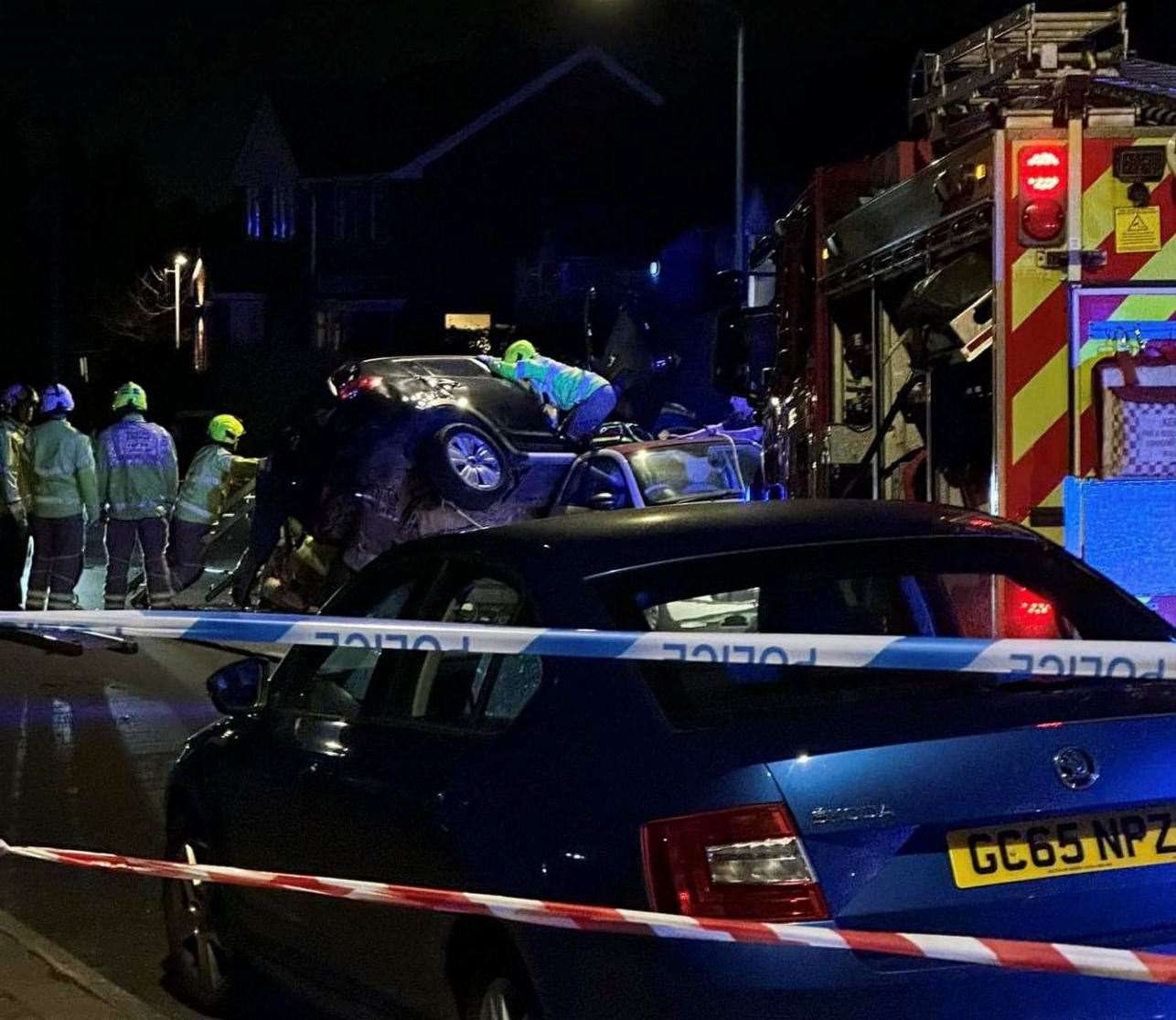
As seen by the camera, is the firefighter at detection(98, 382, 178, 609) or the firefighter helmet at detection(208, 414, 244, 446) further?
the firefighter helmet at detection(208, 414, 244, 446)

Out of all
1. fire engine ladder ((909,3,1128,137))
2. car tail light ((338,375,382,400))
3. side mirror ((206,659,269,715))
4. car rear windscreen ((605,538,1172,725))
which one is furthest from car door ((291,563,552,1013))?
car tail light ((338,375,382,400))

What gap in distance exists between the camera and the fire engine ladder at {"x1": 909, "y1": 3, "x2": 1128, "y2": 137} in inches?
303

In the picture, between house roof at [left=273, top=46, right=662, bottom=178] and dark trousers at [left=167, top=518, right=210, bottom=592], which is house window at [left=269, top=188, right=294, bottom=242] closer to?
house roof at [left=273, top=46, right=662, bottom=178]

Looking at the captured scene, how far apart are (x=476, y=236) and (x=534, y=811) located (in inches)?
2058

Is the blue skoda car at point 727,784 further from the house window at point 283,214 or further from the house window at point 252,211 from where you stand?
the house window at point 252,211

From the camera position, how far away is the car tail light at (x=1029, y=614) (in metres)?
4.90

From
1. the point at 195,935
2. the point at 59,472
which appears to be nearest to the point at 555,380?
the point at 59,472

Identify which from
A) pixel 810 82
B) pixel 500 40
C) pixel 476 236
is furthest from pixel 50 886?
pixel 500 40

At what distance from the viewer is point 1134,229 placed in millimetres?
7352

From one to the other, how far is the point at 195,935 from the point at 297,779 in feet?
3.56

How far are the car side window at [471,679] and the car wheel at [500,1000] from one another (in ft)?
1.79

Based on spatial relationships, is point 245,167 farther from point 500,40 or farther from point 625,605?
point 625,605

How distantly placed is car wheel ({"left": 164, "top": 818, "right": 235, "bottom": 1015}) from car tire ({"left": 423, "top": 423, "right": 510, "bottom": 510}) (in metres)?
9.83

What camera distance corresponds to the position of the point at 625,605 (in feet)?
14.7
